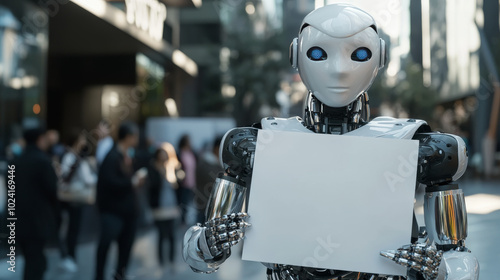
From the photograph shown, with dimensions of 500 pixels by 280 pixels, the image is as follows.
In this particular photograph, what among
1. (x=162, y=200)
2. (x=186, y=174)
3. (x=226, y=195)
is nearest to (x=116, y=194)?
(x=162, y=200)

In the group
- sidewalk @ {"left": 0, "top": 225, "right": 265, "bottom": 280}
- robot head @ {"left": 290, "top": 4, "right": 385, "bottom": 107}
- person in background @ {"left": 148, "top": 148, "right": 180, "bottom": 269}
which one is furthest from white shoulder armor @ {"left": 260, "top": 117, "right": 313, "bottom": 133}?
person in background @ {"left": 148, "top": 148, "right": 180, "bottom": 269}

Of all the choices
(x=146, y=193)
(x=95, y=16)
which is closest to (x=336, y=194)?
→ (x=95, y=16)

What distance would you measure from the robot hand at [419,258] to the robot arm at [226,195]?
17.6 inches

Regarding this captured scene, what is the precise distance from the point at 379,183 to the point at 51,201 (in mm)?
3090

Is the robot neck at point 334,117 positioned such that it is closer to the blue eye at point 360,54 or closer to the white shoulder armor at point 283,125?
the white shoulder armor at point 283,125

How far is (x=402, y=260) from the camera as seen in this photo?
1546 mm

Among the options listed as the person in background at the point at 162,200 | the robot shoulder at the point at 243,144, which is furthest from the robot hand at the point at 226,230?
the person in background at the point at 162,200

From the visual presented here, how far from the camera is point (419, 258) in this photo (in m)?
1.54

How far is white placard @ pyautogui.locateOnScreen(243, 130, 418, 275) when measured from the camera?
1636 millimetres

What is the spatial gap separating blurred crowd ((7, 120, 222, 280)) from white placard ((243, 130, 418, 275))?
112 inches

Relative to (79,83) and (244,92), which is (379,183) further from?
(79,83)

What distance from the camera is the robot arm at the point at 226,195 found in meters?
1.79

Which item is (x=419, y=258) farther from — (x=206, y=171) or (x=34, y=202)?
(x=206, y=171)

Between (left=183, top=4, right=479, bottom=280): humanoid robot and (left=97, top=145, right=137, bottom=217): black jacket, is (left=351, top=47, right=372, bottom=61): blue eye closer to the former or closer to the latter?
(left=183, top=4, right=479, bottom=280): humanoid robot
